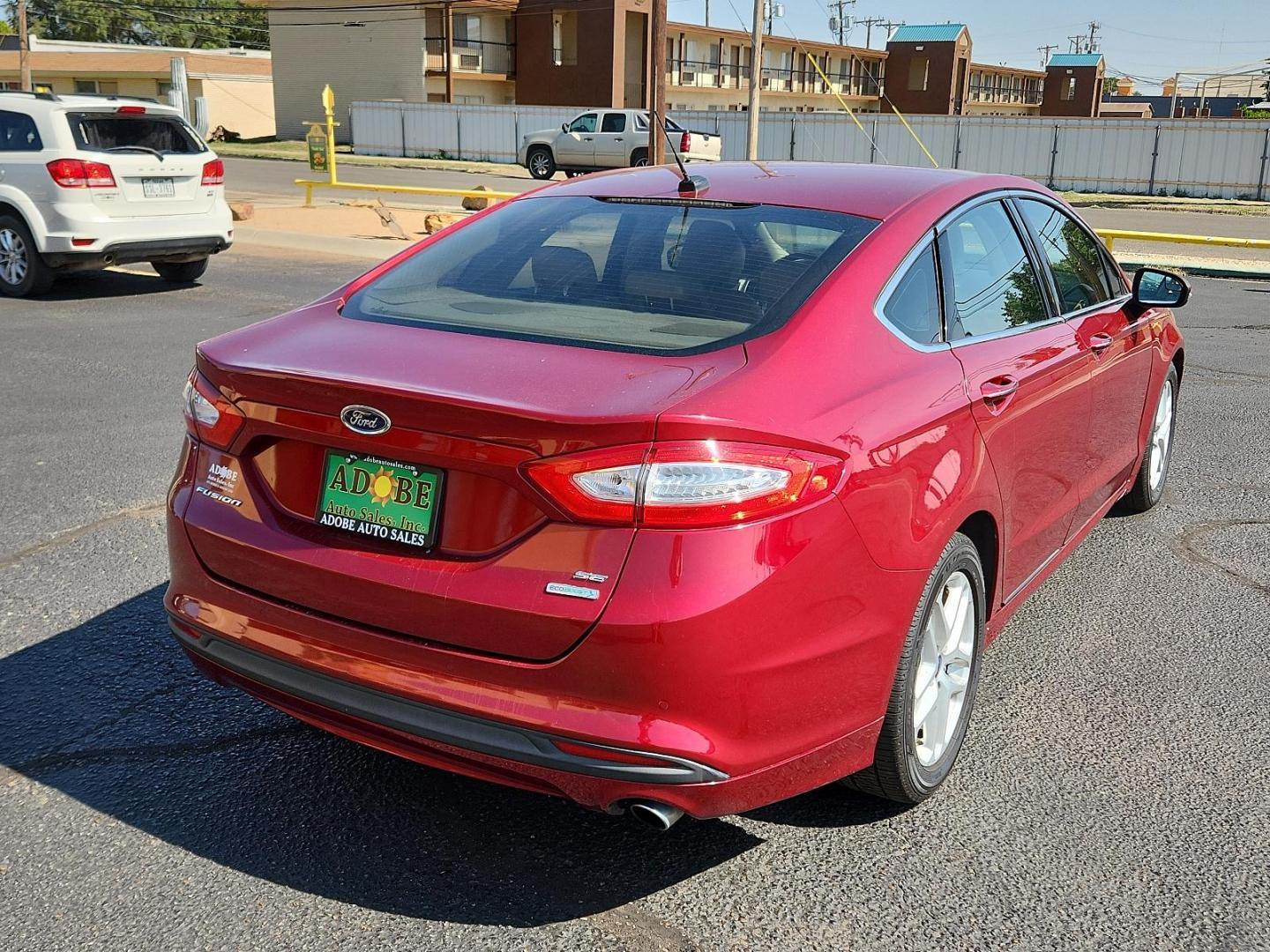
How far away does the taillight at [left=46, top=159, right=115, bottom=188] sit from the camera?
1144 centimetres

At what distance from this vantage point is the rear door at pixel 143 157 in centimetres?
1166

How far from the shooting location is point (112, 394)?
803 centimetres

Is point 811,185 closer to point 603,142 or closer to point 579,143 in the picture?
point 603,142

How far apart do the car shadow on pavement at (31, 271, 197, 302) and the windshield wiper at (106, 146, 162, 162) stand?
1.51 metres

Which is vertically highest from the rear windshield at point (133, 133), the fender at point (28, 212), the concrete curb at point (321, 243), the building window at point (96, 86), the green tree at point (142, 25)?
the green tree at point (142, 25)

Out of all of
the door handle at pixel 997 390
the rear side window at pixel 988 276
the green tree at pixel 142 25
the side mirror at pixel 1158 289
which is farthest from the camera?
the green tree at pixel 142 25

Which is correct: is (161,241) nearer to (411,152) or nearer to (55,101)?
(55,101)

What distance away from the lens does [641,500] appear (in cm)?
248

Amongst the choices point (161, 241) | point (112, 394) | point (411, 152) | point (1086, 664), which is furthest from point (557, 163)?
point (1086, 664)

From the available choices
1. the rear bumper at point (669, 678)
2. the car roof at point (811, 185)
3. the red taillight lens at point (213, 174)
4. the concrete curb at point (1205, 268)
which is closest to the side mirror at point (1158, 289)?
the car roof at point (811, 185)

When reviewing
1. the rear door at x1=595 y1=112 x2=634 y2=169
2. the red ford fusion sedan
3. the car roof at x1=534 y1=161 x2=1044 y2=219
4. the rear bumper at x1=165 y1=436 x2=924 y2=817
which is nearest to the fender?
the car roof at x1=534 y1=161 x2=1044 y2=219

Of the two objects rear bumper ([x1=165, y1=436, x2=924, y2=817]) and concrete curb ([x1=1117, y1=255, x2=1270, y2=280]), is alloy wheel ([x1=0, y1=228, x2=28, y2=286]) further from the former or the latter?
concrete curb ([x1=1117, y1=255, x2=1270, y2=280])

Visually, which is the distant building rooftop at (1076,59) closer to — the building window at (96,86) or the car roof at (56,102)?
the building window at (96,86)

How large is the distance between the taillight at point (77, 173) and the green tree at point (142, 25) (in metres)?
93.3
